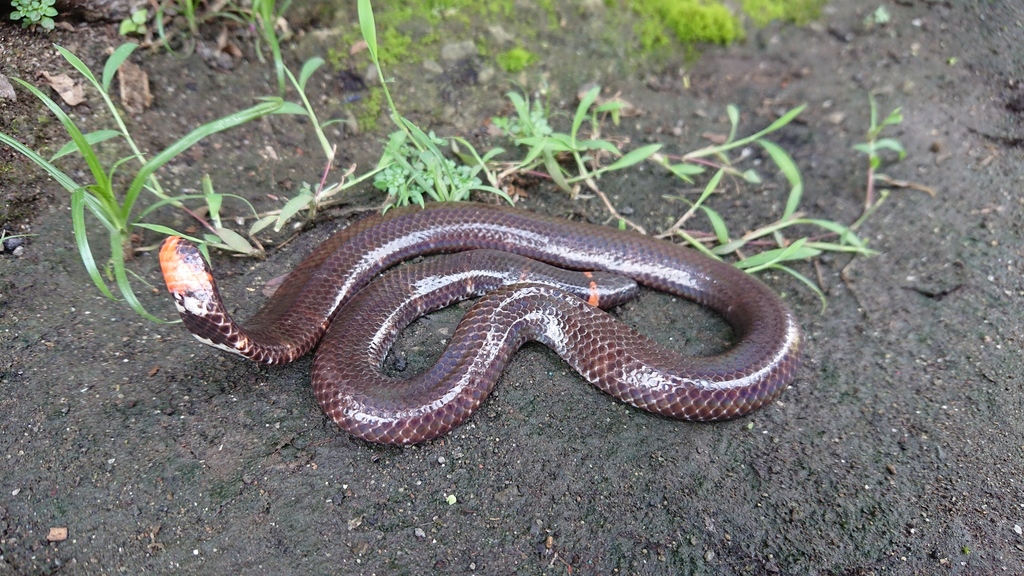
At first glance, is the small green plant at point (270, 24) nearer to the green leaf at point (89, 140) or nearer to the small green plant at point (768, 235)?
the green leaf at point (89, 140)

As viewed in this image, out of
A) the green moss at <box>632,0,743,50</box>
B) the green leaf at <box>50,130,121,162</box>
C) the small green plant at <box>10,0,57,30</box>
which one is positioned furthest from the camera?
A: the green moss at <box>632,0,743,50</box>

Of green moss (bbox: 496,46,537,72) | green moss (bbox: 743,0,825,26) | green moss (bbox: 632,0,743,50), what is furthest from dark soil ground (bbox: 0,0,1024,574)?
green moss (bbox: 743,0,825,26)

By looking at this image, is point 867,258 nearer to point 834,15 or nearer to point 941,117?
point 941,117

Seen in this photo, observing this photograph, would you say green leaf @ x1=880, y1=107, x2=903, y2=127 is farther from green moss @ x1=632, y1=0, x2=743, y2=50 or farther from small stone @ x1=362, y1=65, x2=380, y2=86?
small stone @ x1=362, y1=65, x2=380, y2=86

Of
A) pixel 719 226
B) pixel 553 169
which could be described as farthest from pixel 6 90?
pixel 719 226

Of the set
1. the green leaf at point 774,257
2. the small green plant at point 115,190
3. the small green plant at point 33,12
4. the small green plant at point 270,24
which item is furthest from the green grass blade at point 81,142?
the green leaf at point 774,257

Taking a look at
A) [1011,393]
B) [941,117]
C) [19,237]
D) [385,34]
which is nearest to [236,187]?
[19,237]

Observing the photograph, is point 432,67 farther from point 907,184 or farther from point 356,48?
point 907,184
